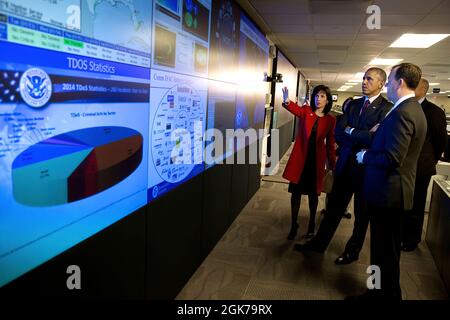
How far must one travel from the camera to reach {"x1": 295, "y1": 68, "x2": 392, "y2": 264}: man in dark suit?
2812 mm

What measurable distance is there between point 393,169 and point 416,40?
3835 millimetres

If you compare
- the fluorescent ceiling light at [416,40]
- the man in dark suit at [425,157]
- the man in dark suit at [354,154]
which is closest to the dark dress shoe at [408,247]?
the man in dark suit at [425,157]

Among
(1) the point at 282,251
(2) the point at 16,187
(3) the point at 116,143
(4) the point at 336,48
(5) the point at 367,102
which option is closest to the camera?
(2) the point at 16,187

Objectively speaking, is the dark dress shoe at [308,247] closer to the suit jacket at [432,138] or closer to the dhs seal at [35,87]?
the suit jacket at [432,138]

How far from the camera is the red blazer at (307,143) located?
134 inches

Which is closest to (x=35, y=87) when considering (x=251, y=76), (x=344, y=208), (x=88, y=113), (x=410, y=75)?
(x=88, y=113)

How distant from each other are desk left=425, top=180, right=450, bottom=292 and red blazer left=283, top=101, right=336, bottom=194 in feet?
3.46

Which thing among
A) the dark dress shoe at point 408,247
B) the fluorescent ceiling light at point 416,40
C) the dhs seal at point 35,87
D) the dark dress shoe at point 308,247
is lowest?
the dark dress shoe at point 408,247

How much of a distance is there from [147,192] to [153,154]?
0.69 ft

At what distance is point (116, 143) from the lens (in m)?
1.57

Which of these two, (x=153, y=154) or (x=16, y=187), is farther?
(x=153, y=154)

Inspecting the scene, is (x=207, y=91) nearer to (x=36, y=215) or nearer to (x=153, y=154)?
(x=153, y=154)

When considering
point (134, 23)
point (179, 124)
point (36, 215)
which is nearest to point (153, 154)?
point (179, 124)

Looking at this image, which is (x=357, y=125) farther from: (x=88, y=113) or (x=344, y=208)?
(x=88, y=113)
